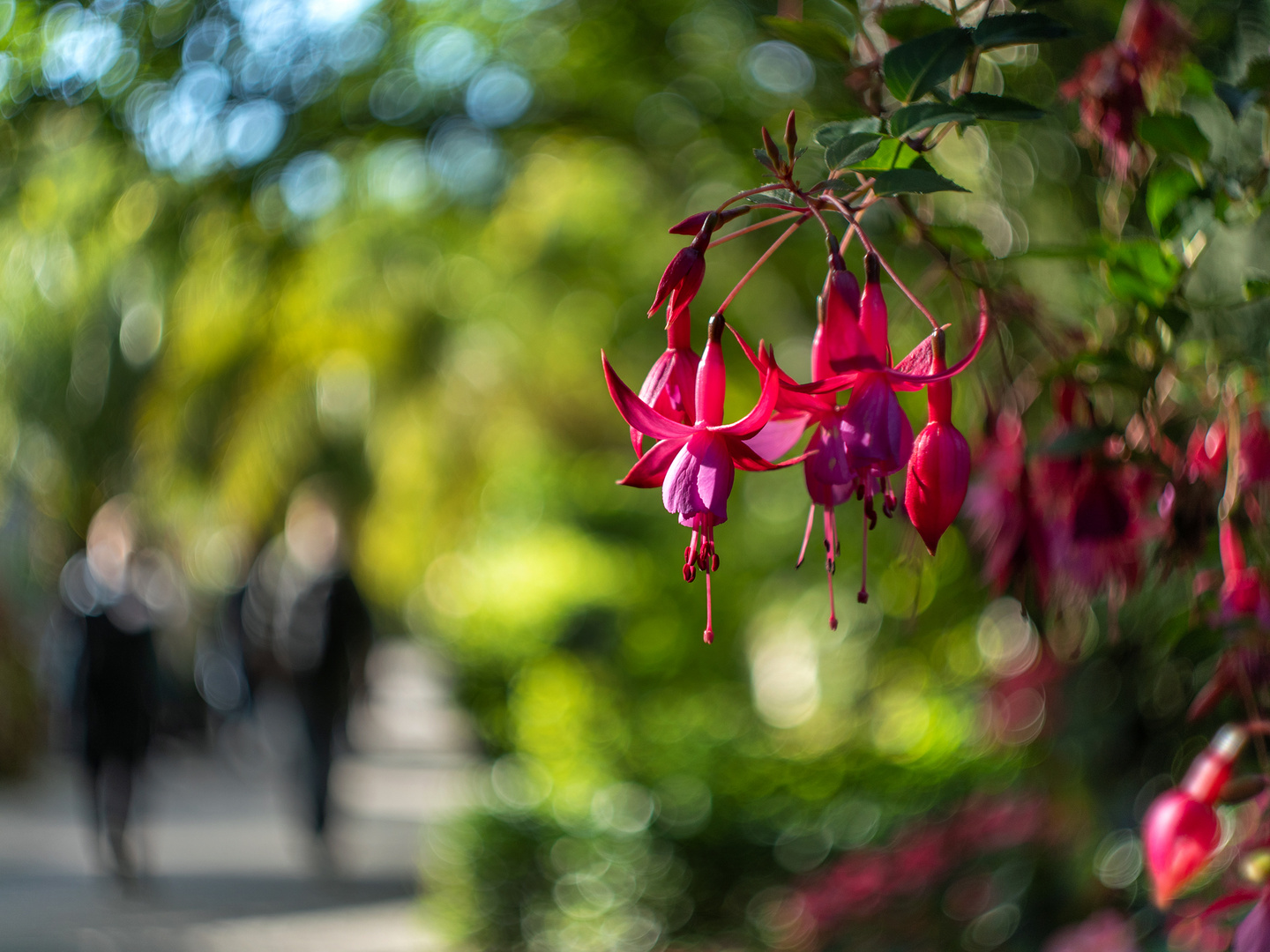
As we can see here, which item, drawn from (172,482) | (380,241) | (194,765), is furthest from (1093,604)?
(194,765)

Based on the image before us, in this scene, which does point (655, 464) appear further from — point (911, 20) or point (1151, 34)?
point (1151, 34)

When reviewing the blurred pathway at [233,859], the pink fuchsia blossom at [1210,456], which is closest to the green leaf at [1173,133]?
the pink fuchsia blossom at [1210,456]

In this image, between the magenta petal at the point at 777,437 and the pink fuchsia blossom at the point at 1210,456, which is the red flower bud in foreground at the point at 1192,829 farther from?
the magenta petal at the point at 777,437

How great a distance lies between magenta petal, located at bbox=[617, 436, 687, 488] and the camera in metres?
0.61

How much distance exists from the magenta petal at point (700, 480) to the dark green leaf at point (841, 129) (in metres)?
0.19

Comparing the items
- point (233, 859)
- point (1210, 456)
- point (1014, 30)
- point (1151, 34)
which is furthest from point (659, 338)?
point (1014, 30)

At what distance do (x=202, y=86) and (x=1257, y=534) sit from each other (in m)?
1.60

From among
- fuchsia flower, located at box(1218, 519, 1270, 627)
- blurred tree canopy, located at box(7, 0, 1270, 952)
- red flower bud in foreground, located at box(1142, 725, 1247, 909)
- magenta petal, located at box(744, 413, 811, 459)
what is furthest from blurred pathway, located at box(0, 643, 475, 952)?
magenta petal, located at box(744, 413, 811, 459)

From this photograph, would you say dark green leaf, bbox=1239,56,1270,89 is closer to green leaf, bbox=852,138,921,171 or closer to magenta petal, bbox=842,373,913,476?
green leaf, bbox=852,138,921,171

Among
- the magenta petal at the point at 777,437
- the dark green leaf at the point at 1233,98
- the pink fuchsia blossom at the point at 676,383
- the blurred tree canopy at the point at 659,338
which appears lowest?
the blurred tree canopy at the point at 659,338

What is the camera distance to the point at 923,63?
2.09 ft

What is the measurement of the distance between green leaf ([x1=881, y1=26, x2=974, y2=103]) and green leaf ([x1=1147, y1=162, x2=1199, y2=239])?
25cm

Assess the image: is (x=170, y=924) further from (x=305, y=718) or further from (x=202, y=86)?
(x=202, y=86)

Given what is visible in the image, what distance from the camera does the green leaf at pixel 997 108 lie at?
2.01ft
